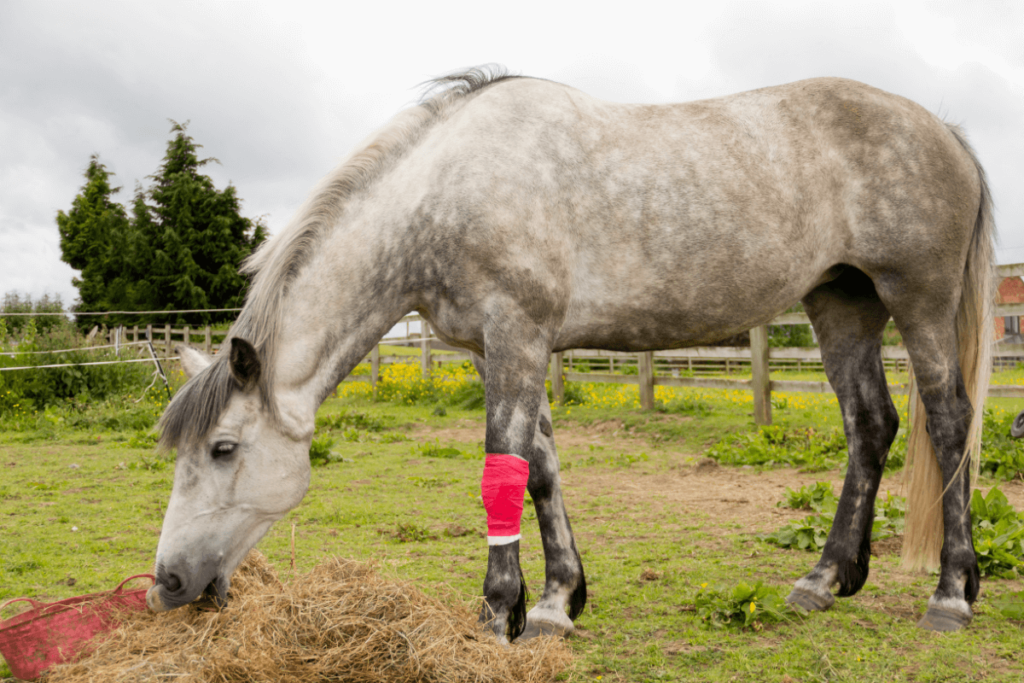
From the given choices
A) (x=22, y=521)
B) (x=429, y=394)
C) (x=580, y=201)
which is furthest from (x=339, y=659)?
(x=429, y=394)

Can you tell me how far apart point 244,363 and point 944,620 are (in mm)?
2965

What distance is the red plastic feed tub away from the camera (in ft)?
8.05

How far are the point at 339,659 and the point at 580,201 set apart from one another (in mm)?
1780

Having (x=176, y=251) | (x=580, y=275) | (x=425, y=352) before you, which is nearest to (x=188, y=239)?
(x=176, y=251)

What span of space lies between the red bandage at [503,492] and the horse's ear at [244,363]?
34.0 inches

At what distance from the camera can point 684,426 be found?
8.91 meters

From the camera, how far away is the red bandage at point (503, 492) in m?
2.43

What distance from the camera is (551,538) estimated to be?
3.08 m

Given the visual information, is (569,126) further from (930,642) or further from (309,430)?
(930,642)

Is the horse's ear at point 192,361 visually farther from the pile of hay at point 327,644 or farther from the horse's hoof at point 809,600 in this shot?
the horse's hoof at point 809,600

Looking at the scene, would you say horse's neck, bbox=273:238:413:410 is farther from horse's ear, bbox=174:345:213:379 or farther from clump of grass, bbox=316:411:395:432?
clump of grass, bbox=316:411:395:432

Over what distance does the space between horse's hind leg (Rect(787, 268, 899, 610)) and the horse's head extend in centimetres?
244

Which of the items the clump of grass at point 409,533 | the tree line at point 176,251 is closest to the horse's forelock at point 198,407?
the clump of grass at point 409,533

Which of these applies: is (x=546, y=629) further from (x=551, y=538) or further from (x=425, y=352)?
(x=425, y=352)
